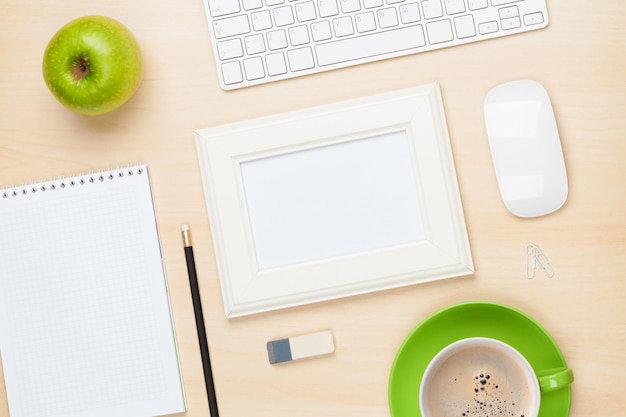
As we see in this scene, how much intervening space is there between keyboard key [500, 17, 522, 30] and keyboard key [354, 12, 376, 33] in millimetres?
145

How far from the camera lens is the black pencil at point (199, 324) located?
2.67 ft

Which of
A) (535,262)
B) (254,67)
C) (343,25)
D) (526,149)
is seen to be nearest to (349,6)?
(343,25)

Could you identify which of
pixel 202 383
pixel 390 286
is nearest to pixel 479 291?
pixel 390 286

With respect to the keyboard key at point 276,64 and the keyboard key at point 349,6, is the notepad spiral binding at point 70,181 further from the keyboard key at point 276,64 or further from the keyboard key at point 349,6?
the keyboard key at point 349,6

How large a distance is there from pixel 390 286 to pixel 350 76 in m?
0.25

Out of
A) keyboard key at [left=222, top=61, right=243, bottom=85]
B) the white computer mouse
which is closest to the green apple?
keyboard key at [left=222, top=61, right=243, bottom=85]

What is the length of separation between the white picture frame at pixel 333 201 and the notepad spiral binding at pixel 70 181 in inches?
3.6

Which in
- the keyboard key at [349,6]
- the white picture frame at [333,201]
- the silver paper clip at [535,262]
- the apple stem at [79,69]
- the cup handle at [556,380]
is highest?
the keyboard key at [349,6]

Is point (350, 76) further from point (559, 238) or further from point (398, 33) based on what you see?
point (559, 238)

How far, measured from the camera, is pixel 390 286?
2.63ft

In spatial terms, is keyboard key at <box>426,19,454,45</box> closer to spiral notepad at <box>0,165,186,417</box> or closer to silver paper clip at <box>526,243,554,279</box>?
silver paper clip at <box>526,243,554,279</box>

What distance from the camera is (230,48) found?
2.65 feet

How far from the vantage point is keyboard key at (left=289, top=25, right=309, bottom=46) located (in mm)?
802

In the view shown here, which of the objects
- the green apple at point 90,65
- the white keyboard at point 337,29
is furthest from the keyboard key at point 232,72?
the green apple at point 90,65
